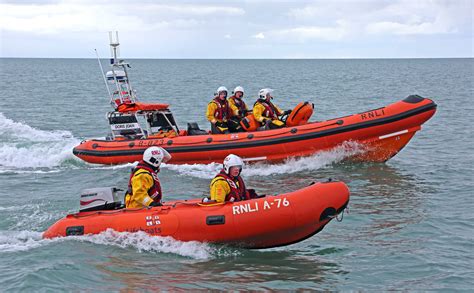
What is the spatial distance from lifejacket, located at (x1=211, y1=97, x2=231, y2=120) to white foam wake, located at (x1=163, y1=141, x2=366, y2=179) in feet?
3.57

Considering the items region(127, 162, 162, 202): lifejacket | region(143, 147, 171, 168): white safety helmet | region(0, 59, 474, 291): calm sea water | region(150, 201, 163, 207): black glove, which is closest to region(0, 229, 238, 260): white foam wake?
region(0, 59, 474, 291): calm sea water

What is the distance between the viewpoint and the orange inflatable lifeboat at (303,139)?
41.6ft

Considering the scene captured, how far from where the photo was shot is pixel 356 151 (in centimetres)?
1313

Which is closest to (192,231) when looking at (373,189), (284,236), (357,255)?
(284,236)

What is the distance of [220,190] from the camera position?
788 cm

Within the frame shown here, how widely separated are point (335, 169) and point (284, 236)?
555 cm

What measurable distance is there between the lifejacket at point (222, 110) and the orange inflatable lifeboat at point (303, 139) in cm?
44

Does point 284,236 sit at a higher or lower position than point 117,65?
lower

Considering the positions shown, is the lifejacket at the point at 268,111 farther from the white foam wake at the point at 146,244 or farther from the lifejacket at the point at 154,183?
the white foam wake at the point at 146,244

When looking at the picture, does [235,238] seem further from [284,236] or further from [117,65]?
[117,65]

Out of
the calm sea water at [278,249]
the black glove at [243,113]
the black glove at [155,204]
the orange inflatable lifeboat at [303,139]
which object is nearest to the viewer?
the calm sea water at [278,249]

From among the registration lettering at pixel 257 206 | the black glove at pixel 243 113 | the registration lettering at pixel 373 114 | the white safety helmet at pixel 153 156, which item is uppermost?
the black glove at pixel 243 113

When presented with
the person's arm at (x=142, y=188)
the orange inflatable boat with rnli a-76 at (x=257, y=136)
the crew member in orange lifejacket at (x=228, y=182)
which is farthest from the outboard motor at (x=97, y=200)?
the orange inflatable boat with rnli a-76 at (x=257, y=136)

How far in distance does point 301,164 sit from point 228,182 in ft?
17.9
